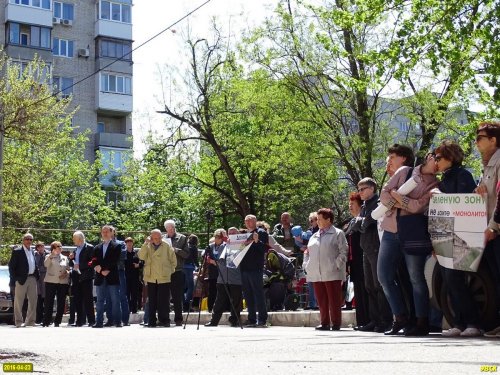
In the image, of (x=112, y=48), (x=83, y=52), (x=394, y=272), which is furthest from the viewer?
(x=112, y=48)

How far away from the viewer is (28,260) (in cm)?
2053

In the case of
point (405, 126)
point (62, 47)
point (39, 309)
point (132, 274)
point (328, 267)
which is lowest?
point (39, 309)

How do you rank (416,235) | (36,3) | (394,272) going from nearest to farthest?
(416,235) → (394,272) → (36,3)

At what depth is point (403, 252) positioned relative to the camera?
1079 cm

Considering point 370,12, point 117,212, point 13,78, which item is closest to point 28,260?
point 370,12

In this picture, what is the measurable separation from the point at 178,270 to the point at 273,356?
10.5 metres

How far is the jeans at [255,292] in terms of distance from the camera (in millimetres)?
16094

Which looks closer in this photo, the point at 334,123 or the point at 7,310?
the point at 7,310

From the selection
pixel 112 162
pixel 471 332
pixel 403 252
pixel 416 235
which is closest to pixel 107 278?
pixel 403 252

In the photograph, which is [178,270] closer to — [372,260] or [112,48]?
[372,260]

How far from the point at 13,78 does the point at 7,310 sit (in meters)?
16.9

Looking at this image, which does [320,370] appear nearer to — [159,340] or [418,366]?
[418,366]

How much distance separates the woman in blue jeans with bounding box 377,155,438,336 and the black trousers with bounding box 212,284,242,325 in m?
6.13

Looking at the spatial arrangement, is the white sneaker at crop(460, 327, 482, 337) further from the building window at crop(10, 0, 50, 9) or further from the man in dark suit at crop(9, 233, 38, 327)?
the building window at crop(10, 0, 50, 9)
